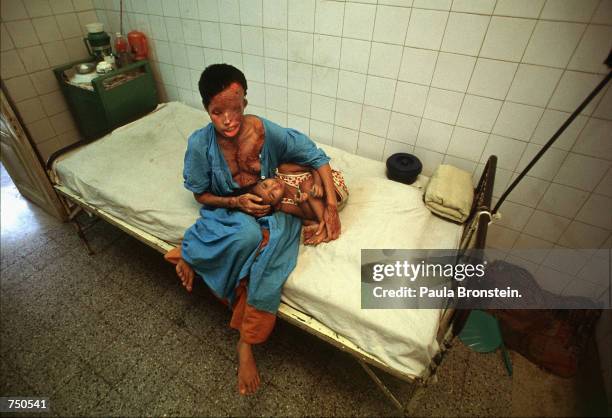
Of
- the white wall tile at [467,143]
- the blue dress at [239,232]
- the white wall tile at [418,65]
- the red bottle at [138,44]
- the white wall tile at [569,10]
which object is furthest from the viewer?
the red bottle at [138,44]

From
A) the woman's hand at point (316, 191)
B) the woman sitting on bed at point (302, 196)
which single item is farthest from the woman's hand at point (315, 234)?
the woman's hand at point (316, 191)

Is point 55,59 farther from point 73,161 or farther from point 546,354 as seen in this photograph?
point 546,354

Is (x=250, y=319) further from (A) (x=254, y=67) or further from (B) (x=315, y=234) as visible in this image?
(A) (x=254, y=67)

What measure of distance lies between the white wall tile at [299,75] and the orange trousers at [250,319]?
134 cm

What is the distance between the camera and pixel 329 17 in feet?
7.20

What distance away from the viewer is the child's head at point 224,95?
162 cm

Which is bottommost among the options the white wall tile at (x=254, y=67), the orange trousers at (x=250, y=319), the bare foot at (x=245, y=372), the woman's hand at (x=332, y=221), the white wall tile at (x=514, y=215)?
the bare foot at (x=245, y=372)

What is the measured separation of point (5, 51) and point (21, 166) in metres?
0.91

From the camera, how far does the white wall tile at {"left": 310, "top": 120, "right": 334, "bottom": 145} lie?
2.67 metres

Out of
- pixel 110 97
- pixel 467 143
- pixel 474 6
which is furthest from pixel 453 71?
pixel 110 97

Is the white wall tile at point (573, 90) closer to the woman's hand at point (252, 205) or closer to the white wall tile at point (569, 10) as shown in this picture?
the white wall tile at point (569, 10)

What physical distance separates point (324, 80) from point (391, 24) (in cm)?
60

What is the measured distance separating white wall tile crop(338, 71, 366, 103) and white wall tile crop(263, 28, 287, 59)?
1.65ft

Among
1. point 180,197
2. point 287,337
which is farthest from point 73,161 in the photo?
point 287,337
